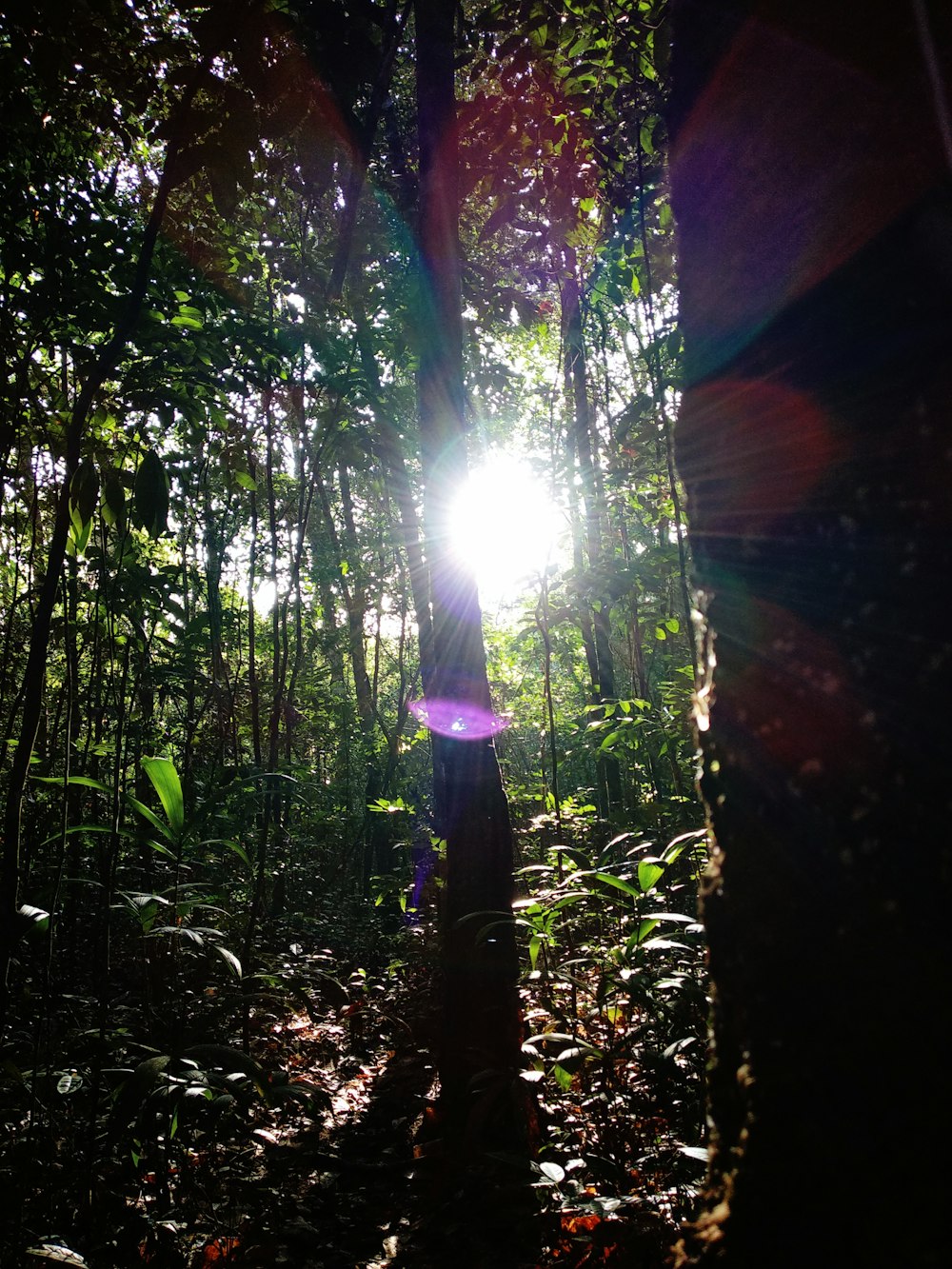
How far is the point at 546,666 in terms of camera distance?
4.75 metres

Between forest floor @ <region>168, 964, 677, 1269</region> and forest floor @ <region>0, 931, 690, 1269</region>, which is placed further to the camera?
forest floor @ <region>168, 964, 677, 1269</region>

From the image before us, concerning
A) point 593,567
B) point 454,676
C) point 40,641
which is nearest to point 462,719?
point 454,676

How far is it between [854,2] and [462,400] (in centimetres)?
331

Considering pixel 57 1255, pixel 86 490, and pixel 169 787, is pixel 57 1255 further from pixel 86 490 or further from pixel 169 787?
pixel 86 490

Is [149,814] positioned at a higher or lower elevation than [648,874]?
higher

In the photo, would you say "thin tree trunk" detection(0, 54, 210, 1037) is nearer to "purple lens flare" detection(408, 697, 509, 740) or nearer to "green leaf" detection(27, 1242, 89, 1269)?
"green leaf" detection(27, 1242, 89, 1269)

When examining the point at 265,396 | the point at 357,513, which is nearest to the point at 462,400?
the point at 265,396

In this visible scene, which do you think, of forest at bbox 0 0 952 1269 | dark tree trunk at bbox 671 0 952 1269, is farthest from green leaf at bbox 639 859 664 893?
dark tree trunk at bbox 671 0 952 1269

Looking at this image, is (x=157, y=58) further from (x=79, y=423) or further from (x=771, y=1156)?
(x=771, y=1156)

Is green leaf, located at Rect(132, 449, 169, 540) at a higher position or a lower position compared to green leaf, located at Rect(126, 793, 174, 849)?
higher

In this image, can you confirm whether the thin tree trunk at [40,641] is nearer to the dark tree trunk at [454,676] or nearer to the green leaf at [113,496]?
the green leaf at [113,496]

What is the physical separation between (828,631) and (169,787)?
2598 millimetres

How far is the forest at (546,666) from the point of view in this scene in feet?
2.20

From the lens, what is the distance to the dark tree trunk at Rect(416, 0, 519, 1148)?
10.5 feet
